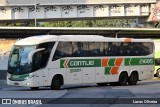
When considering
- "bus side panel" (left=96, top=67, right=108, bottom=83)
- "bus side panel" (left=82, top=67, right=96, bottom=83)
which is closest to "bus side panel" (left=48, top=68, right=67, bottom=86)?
"bus side panel" (left=82, top=67, right=96, bottom=83)

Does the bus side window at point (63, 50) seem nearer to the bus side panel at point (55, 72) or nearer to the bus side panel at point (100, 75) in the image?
the bus side panel at point (55, 72)

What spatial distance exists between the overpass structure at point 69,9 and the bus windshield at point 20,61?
26165 millimetres

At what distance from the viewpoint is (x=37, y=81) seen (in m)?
25.7

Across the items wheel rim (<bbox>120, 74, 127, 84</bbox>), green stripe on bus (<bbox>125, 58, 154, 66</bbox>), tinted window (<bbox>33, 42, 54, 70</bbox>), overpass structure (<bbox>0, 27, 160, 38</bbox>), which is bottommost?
wheel rim (<bbox>120, 74, 127, 84</bbox>)

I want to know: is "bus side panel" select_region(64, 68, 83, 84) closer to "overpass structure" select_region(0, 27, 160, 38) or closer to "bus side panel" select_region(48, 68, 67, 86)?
"bus side panel" select_region(48, 68, 67, 86)

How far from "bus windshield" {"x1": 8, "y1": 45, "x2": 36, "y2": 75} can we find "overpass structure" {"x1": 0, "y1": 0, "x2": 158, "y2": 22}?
85.8 feet

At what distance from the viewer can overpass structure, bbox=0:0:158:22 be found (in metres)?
53.2

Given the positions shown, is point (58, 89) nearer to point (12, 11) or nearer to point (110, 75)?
point (110, 75)

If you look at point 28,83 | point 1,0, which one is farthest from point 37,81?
point 1,0

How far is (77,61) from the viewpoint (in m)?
27.8

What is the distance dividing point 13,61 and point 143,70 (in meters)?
9.88

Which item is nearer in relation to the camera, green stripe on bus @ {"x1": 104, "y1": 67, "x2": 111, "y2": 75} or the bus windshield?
the bus windshield

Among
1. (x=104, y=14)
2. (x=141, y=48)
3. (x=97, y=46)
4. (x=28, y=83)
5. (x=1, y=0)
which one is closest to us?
(x=28, y=83)

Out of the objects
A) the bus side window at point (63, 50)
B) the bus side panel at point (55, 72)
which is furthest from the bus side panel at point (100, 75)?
the bus side panel at point (55, 72)
